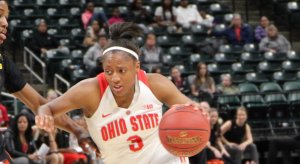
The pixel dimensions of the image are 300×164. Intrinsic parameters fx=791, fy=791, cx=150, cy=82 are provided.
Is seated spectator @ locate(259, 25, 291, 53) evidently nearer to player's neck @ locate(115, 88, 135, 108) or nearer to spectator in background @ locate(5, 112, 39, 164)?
spectator in background @ locate(5, 112, 39, 164)

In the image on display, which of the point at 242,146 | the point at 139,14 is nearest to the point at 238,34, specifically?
the point at 139,14

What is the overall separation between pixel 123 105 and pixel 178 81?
25.7 ft

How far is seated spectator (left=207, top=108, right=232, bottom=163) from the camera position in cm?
1152

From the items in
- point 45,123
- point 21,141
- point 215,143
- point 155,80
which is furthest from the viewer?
point 215,143

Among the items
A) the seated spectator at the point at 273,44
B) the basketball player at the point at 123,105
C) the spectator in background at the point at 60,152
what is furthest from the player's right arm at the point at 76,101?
the seated spectator at the point at 273,44

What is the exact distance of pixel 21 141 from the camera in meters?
10.7

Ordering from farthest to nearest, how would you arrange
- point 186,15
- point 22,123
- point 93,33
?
1. point 186,15
2. point 93,33
3. point 22,123

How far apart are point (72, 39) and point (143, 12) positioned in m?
1.90

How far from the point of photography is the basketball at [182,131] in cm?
520

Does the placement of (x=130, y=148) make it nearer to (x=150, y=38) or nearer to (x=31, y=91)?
(x=31, y=91)

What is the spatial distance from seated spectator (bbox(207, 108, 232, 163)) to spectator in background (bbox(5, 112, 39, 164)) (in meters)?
2.59

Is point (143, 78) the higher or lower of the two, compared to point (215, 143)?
higher

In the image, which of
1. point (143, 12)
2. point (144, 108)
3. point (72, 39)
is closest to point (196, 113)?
point (144, 108)

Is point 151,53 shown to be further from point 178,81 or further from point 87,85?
point 87,85
